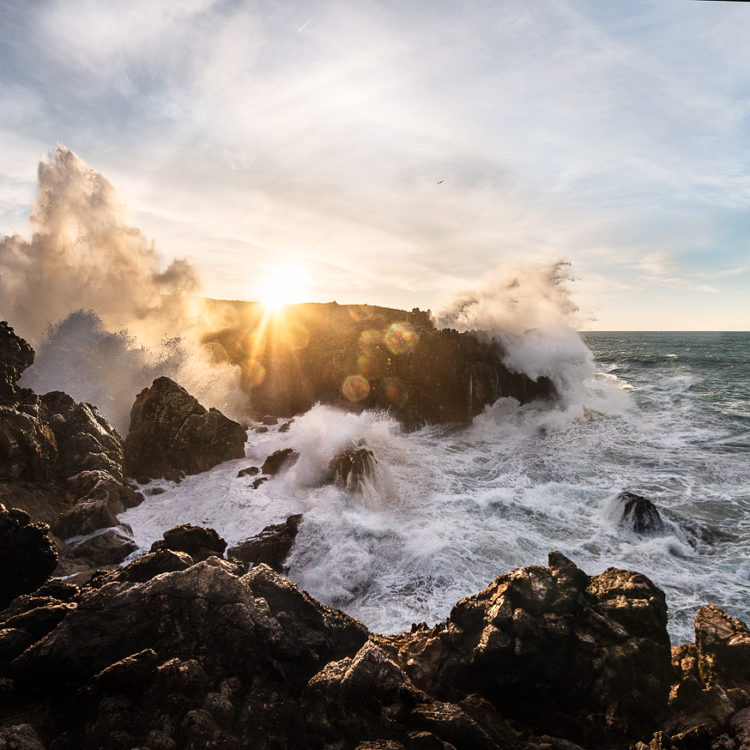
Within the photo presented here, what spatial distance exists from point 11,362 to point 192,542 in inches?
407

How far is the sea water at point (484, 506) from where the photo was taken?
937 centimetres

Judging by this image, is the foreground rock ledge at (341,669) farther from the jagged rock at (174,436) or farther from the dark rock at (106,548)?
the jagged rock at (174,436)

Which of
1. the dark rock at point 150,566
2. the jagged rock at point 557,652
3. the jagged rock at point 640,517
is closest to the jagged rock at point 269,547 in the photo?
the dark rock at point 150,566

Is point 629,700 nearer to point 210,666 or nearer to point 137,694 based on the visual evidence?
point 210,666

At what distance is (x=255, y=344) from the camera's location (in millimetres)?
34844

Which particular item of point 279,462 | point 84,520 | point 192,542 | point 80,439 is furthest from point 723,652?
point 80,439

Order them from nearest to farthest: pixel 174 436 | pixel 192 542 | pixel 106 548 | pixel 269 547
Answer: pixel 192 542 → pixel 106 548 → pixel 269 547 → pixel 174 436

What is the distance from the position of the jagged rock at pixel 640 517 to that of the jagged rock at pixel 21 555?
44.6ft

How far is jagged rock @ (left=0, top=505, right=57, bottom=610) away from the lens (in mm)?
6699

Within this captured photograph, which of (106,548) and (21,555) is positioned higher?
(21,555)

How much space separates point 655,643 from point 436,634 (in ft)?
9.12

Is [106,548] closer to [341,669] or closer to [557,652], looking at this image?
[341,669]

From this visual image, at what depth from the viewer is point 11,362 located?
13.4 metres

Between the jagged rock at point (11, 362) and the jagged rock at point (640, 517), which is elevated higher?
the jagged rock at point (11, 362)
